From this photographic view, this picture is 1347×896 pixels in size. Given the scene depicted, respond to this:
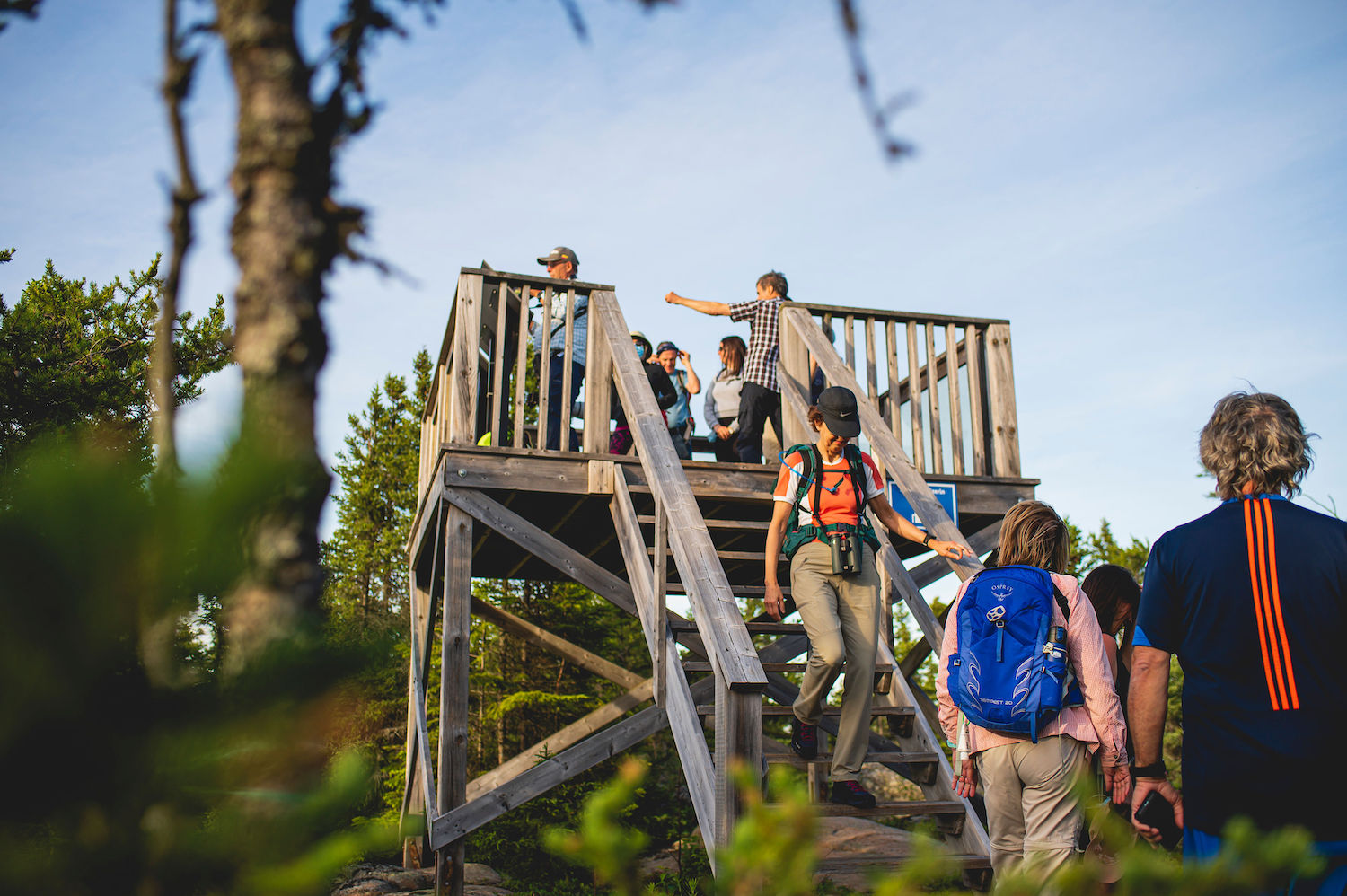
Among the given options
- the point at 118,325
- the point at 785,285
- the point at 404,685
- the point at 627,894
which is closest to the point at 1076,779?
the point at 627,894

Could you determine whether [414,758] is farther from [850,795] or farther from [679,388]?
[850,795]

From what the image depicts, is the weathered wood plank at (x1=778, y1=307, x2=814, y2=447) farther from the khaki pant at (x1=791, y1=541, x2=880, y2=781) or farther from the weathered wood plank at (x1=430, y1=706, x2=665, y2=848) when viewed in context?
the khaki pant at (x1=791, y1=541, x2=880, y2=781)

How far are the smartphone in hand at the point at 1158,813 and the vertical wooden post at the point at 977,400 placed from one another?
16.3 ft

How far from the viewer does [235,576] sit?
0.85 metres

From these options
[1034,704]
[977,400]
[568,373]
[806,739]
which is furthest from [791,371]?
[1034,704]

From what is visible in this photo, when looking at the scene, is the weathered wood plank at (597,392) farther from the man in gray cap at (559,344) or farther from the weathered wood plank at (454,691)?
the weathered wood plank at (454,691)

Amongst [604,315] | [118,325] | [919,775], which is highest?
[118,325]

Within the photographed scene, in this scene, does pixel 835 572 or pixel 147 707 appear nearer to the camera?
pixel 147 707

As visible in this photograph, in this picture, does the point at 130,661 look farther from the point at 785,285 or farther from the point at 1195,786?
the point at 785,285

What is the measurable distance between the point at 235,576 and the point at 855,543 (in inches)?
151

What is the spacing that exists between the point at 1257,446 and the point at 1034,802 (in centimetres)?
120

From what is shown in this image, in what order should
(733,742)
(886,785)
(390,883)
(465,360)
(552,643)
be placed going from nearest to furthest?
(733,742) < (465,360) < (390,883) < (552,643) < (886,785)

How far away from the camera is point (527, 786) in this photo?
19.7ft

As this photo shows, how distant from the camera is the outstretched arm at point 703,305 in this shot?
24.3 feet
